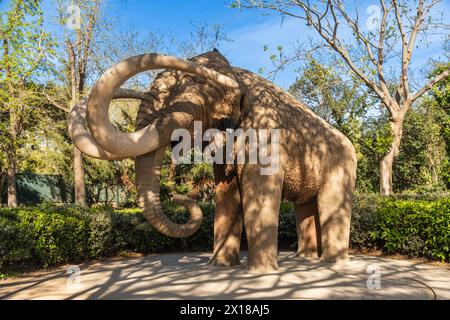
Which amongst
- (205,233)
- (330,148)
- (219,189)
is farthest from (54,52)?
(330,148)

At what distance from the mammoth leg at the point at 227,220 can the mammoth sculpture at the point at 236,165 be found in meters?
0.02

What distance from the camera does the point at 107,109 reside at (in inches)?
178

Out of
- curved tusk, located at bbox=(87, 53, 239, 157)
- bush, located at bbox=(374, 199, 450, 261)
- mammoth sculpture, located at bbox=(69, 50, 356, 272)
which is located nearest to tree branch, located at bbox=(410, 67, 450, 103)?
bush, located at bbox=(374, 199, 450, 261)

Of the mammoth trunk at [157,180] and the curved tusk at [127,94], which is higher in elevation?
the curved tusk at [127,94]

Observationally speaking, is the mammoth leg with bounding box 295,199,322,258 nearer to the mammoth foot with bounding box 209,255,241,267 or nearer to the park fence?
the mammoth foot with bounding box 209,255,241,267

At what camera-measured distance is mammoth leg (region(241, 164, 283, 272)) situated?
258 inches

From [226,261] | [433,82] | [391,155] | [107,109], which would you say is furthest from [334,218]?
[433,82]

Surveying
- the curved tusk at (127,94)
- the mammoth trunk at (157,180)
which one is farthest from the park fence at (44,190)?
the mammoth trunk at (157,180)

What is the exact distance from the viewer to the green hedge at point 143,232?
8.25 m

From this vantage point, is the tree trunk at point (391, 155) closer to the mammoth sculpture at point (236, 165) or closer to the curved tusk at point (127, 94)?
the mammoth sculpture at point (236, 165)

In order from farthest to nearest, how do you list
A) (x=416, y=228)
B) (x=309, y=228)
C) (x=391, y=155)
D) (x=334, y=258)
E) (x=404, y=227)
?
(x=391, y=155) < (x=404, y=227) < (x=416, y=228) < (x=309, y=228) < (x=334, y=258)

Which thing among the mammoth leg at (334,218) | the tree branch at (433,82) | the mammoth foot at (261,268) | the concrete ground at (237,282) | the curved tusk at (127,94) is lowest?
the concrete ground at (237,282)

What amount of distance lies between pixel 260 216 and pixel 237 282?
1071mm

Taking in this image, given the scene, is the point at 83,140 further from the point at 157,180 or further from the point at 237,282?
the point at 237,282
